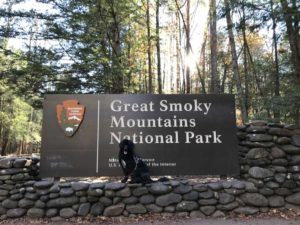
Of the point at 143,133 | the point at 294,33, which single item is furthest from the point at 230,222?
the point at 294,33

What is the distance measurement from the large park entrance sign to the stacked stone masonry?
17.7 inches

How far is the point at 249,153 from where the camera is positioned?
647cm

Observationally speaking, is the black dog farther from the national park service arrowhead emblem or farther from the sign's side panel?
the national park service arrowhead emblem

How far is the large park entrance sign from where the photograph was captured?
6.48m

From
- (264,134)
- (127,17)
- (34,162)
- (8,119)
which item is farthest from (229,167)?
(8,119)

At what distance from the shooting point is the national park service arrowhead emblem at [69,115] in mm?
6570

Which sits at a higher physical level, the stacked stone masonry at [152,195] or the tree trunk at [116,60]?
the tree trunk at [116,60]

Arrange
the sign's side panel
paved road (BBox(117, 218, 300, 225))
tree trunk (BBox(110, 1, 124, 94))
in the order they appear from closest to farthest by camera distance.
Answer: paved road (BBox(117, 218, 300, 225)) → the sign's side panel → tree trunk (BBox(110, 1, 124, 94))

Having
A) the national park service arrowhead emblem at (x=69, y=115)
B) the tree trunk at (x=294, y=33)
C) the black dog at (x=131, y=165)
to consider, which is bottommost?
the black dog at (x=131, y=165)

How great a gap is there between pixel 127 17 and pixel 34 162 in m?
7.65

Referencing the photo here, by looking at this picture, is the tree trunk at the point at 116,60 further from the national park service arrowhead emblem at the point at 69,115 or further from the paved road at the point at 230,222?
the paved road at the point at 230,222

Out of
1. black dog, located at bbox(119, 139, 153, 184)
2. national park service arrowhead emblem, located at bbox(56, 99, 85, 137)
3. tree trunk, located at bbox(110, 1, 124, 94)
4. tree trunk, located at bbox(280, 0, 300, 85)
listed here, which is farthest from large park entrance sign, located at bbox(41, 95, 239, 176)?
tree trunk, located at bbox(110, 1, 124, 94)

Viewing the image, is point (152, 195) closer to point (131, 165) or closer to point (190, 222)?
point (131, 165)

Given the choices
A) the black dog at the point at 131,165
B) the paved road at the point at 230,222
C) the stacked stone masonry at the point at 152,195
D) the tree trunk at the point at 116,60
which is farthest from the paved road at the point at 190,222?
the tree trunk at the point at 116,60
